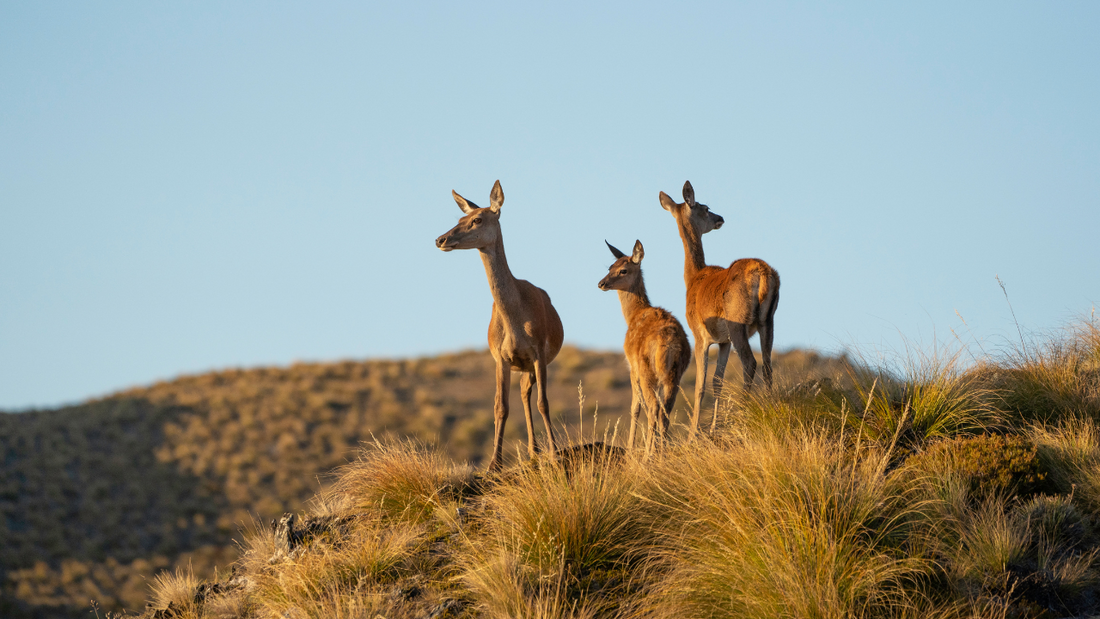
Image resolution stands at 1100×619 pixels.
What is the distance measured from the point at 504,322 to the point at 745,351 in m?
2.78

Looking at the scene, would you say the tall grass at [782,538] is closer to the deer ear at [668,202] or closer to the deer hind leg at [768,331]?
the deer hind leg at [768,331]

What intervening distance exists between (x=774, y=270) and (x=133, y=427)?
43132 mm

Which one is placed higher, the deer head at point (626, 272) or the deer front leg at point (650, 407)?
the deer head at point (626, 272)

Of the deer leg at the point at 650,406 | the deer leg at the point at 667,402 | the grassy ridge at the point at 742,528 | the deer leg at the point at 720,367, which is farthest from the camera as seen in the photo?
the deer leg at the point at 720,367

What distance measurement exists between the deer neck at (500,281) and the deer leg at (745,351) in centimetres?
251

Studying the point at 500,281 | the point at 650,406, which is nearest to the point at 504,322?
the point at 500,281

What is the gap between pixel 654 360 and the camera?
990 cm

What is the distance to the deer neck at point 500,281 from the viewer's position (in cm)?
975

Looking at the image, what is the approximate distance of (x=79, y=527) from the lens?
3575 centimetres

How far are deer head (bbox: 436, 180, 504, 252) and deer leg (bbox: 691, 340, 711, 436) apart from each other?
2.64 meters

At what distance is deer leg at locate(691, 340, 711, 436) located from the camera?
923 cm

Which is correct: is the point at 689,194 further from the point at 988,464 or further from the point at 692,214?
the point at 988,464

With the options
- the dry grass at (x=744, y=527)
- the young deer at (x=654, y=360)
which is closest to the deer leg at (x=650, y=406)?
the young deer at (x=654, y=360)

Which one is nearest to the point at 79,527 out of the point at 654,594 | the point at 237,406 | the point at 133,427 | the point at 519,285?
the point at 133,427
